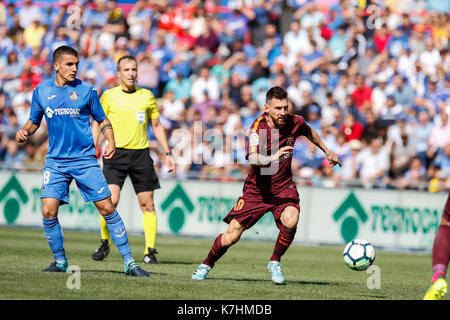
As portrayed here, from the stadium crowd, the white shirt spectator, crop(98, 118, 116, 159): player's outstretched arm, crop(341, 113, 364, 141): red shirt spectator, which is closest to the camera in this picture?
crop(98, 118, 116, 159): player's outstretched arm

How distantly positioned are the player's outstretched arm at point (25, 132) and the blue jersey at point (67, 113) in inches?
2.8

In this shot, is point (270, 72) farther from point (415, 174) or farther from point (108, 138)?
point (108, 138)

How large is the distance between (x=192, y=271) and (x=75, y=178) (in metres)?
2.38

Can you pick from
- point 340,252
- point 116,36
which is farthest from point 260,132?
point 116,36

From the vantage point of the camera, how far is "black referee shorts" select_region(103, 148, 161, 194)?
12.8 metres

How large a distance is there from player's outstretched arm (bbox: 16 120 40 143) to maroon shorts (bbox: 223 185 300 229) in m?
2.51

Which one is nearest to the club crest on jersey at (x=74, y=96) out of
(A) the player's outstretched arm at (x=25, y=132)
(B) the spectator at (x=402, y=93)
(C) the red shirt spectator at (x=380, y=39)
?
(A) the player's outstretched arm at (x=25, y=132)

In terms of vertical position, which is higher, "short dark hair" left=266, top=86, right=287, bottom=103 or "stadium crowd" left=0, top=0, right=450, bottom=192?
"stadium crowd" left=0, top=0, right=450, bottom=192

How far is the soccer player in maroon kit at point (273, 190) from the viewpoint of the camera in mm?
10094

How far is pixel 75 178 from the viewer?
991 cm

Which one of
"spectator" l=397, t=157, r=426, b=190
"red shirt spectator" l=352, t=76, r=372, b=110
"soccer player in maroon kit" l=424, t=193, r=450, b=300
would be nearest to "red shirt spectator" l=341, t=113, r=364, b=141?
"red shirt spectator" l=352, t=76, r=372, b=110

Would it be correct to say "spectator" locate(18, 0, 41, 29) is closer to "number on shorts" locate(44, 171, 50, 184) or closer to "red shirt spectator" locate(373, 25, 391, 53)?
"red shirt spectator" locate(373, 25, 391, 53)

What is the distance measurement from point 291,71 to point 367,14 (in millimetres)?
2586

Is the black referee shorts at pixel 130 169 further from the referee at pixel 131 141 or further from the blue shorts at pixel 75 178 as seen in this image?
the blue shorts at pixel 75 178
